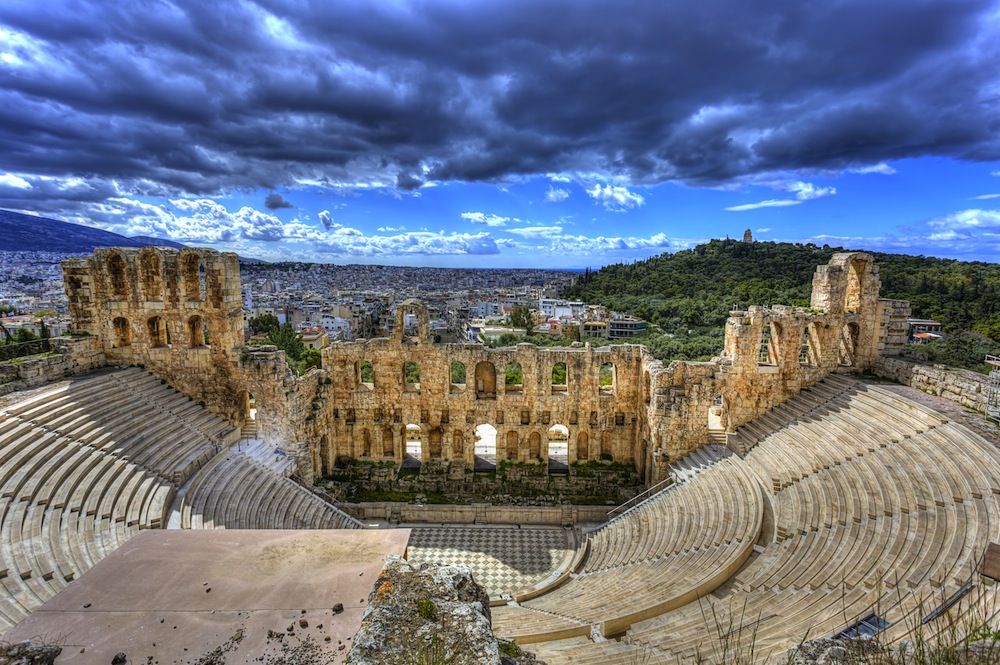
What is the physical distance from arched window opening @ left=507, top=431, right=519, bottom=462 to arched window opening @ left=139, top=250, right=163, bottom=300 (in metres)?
17.7

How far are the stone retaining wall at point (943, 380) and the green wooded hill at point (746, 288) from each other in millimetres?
14898

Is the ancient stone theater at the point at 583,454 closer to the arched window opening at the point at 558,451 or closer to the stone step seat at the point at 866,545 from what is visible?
the stone step seat at the point at 866,545

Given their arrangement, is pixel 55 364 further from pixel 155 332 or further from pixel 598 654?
pixel 598 654

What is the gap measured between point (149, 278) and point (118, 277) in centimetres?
121

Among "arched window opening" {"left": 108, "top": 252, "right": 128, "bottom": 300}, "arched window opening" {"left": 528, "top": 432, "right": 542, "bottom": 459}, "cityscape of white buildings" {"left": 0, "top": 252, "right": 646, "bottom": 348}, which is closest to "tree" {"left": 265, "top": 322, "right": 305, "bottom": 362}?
"cityscape of white buildings" {"left": 0, "top": 252, "right": 646, "bottom": 348}

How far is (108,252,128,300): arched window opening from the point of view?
22.0 m

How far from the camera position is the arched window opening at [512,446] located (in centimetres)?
2695

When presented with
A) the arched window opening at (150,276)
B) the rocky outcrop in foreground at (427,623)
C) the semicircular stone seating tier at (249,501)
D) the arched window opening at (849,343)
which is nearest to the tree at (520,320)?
the arched window opening at (849,343)

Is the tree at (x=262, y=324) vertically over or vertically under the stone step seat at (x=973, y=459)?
over

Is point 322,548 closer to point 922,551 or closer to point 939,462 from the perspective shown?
point 922,551

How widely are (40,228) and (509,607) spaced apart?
209 meters

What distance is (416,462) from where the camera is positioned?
27.5 m

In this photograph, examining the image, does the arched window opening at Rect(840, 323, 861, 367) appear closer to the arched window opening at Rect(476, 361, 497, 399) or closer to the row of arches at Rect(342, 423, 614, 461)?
the row of arches at Rect(342, 423, 614, 461)

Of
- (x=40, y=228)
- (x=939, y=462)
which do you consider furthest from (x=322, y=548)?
(x=40, y=228)
